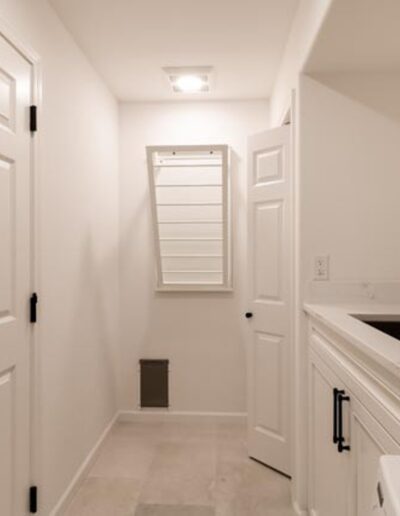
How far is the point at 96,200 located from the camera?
2855 millimetres

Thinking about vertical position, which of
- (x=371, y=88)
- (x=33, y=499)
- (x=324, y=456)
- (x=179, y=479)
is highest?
(x=371, y=88)

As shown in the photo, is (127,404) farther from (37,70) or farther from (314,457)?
(37,70)

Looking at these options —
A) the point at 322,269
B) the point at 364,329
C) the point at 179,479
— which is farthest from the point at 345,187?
the point at 179,479

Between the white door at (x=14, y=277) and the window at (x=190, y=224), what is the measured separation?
1566 millimetres

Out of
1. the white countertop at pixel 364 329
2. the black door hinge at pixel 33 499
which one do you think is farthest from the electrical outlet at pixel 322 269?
the black door hinge at pixel 33 499

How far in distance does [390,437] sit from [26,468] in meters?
1.51

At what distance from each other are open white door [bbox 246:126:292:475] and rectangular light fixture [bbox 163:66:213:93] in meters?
0.59

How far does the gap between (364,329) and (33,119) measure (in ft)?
5.24

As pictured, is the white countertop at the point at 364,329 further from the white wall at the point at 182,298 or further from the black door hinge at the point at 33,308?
the white wall at the point at 182,298

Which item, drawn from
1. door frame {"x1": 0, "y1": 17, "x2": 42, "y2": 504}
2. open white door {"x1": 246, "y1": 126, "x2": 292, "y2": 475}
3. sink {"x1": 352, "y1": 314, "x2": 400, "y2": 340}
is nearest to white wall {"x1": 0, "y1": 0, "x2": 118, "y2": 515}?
door frame {"x1": 0, "y1": 17, "x2": 42, "y2": 504}

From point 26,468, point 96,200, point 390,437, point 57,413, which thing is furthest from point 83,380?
point 390,437

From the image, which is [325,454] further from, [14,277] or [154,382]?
[154,382]

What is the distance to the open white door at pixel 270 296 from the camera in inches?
100

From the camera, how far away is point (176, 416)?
3.39 m
